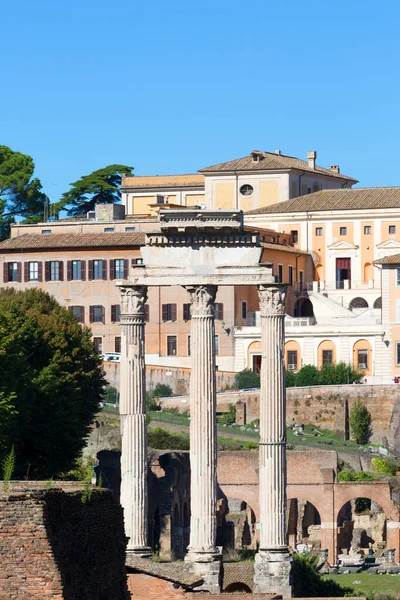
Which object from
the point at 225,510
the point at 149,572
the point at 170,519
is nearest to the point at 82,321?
the point at 225,510

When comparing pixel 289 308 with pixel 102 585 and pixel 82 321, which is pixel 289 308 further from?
pixel 102 585

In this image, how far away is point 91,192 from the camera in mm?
110188

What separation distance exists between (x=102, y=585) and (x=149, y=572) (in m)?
8.98

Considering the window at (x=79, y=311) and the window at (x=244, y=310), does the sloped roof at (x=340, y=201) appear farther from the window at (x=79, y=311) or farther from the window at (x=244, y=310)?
the window at (x=79, y=311)

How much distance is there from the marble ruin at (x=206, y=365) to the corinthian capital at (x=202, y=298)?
16 mm

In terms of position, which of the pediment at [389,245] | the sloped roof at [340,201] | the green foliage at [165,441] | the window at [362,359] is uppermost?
the sloped roof at [340,201]

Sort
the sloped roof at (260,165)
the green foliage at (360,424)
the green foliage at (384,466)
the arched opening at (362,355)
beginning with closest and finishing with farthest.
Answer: the green foliage at (384,466), the green foliage at (360,424), the arched opening at (362,355), the sloped roof at (260,165)

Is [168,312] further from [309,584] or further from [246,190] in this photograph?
[309,584]

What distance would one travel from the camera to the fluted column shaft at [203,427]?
34812 millimetres

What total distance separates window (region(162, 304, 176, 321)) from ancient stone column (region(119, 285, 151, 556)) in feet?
171

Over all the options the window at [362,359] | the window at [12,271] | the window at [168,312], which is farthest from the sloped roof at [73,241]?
the window at [362,359]

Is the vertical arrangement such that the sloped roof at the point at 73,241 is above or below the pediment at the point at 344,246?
below

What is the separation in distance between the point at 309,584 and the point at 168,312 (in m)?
Result: 50.3

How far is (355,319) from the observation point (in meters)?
87.6
